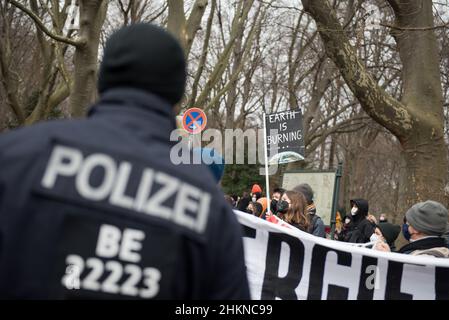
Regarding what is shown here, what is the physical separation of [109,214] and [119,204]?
3cm

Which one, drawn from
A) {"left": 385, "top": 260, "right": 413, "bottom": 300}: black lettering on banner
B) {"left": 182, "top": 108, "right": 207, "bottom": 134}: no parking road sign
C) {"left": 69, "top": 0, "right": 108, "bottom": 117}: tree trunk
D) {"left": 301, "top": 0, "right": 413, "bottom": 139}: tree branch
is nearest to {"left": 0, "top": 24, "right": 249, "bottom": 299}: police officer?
{"left": 385, "top": 260, "right": 413, "bottom": 300}: black lettering on banner

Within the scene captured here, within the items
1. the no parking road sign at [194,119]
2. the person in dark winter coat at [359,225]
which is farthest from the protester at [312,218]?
the no parking road sign at [194,119]

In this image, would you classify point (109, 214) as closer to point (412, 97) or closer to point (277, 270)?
point (277, 270)

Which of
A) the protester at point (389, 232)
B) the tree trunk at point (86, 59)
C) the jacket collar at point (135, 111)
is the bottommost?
the jacket collar at point (135, 111)

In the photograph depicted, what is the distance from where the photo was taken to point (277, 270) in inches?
190

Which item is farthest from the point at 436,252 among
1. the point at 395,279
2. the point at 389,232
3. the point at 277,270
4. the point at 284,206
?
the point at 284,206

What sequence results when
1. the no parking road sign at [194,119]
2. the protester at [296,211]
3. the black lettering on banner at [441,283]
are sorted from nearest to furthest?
1. the black lettering on banner at [441,283]
2. the protester at [296,211]
3. the no parking road sign at [194,119]

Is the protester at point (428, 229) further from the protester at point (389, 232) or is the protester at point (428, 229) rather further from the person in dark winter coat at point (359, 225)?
the person in dark winter coat at point (359, 225)

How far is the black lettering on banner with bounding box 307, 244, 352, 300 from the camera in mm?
4664

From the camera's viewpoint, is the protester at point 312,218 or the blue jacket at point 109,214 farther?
the protester at point 312,218

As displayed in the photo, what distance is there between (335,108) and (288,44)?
365 cm

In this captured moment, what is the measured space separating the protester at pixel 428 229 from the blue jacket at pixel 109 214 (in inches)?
128

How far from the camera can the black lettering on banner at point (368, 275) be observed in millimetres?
4680

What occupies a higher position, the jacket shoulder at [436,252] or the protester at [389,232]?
the protester at [389,232]
